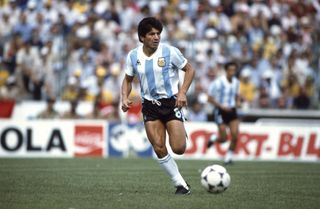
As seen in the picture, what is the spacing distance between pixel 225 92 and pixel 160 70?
9373 mm

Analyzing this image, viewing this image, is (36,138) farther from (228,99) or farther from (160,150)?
(160,150)

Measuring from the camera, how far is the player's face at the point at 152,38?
11.7 metres

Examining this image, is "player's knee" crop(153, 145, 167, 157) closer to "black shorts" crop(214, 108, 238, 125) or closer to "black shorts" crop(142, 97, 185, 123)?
"black shorts" crop(142, 97, 185, 123)

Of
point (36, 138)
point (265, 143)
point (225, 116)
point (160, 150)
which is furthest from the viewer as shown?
point (265, 143)

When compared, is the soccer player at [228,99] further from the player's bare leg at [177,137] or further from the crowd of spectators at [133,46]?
the player's bare leg at [177,137]

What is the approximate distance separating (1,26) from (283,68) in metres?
9.95

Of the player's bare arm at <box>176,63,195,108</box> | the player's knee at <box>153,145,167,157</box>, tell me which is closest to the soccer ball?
the player's knee at <box>153,145,167,157</box>

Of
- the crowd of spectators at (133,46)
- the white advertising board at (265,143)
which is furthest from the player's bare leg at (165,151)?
the crowd of spectators at (133,46)

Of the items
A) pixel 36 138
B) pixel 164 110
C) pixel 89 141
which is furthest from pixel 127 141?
pixel 164 110

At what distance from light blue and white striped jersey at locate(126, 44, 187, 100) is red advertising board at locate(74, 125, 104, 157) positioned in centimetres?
1333

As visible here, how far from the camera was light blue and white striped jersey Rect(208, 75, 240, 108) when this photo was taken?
21.1 metres

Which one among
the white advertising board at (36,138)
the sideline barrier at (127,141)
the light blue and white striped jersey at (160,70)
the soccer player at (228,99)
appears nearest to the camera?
the light blue and white striped jersey at (160,70)

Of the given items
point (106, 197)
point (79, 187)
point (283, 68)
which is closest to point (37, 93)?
point (283, 68)

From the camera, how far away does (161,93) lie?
39.1 feet
